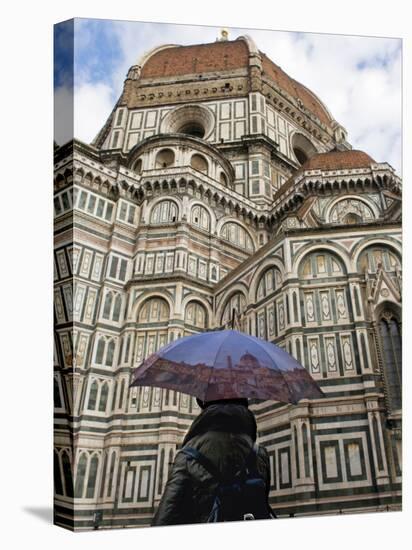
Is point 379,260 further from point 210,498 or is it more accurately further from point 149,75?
point 149,75

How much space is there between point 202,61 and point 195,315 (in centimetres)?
1646

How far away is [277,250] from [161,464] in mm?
6386

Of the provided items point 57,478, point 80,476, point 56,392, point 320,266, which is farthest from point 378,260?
point 57,478

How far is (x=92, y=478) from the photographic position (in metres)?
11.2

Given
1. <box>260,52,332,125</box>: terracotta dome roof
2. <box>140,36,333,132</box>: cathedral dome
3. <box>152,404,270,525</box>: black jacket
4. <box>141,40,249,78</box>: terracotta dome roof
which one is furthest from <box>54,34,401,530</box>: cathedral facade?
<box>141,40,249,78</box>: terracotta dome roof

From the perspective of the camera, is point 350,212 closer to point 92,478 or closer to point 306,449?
point 306,449

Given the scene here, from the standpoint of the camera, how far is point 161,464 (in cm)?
1283

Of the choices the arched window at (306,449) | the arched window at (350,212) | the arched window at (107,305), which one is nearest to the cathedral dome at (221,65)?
the arched window at (350,212)

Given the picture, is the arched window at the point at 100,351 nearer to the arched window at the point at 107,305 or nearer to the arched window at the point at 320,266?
the arched window at the point at 107,305

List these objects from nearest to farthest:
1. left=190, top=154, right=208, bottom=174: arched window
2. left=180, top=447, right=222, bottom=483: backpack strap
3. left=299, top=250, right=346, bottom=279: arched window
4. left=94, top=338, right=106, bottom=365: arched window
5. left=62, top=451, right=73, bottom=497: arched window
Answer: left=180, top=447, right=222, bottom=483: backpack strap, left=62, top=451, right=73, bottom=497: arched window, left=94, top=338, right=106, bottom=365: arched window, left=299, top=250, right=346, bottom=279: arched window, left=190, top=154, right=208, bottom=174: arched window

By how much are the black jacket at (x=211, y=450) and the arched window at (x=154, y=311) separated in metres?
7.10

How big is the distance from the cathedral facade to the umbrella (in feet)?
11.9

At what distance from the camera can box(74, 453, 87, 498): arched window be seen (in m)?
10.5

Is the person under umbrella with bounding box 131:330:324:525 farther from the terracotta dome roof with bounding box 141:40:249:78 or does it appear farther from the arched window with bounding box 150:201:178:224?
the terracotta dome roof with bounding box 141:40:249:78
